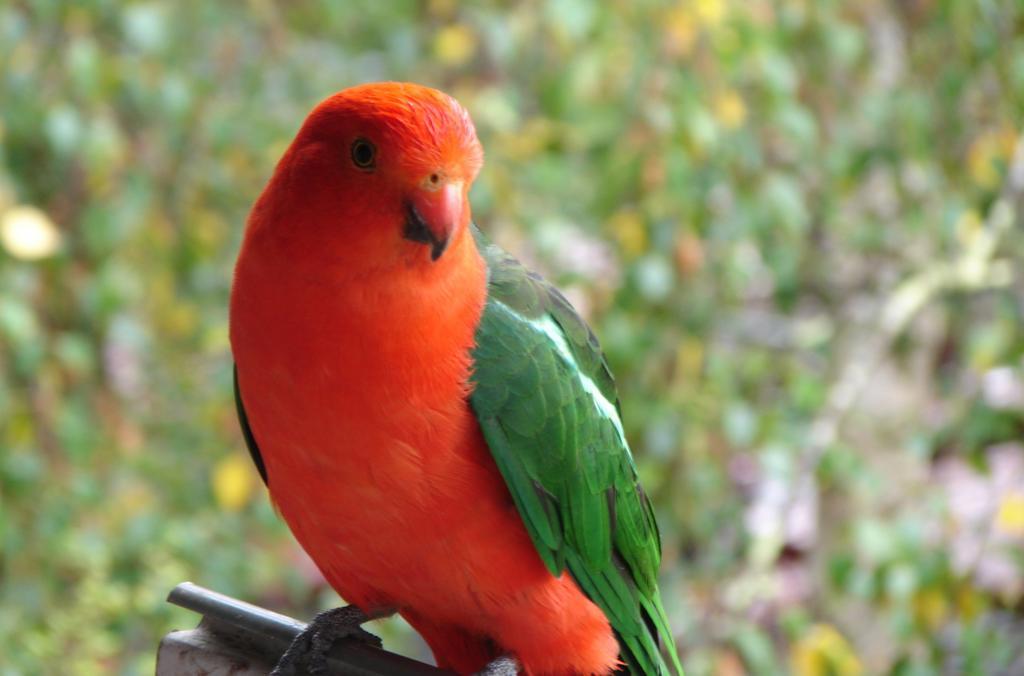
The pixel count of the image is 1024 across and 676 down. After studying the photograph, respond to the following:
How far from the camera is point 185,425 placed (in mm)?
2455

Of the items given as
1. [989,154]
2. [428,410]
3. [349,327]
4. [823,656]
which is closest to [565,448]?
[428,410]

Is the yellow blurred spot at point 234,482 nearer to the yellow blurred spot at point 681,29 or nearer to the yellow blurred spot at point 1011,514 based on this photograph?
the yellow blurred spot at point 681,29

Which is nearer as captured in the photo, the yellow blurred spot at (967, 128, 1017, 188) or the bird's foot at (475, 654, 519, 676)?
the bird's foot at (475, 654, 519, 676)

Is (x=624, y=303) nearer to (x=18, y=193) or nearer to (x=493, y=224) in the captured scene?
(x=493, y=224)

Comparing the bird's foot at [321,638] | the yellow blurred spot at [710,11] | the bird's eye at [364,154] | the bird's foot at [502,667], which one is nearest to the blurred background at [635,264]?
the yellow blurred spot at [710,11]

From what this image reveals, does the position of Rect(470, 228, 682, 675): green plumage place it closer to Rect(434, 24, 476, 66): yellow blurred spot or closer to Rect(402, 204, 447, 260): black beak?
Rect(402, 204, 447, 260): black beak

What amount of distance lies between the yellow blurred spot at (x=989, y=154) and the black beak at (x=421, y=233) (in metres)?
1.38

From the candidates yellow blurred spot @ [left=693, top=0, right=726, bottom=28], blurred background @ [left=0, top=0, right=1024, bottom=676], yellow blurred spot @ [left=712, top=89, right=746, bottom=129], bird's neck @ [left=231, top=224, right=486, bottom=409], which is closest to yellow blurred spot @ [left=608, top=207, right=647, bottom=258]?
blurred background @ [left=0, top=0, right=1024, bottom=676]

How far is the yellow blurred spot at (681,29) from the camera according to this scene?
6.86ft

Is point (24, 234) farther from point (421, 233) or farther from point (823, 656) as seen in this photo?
point (823, 656)

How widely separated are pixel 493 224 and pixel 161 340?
2.31 ft

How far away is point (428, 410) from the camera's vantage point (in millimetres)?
1113

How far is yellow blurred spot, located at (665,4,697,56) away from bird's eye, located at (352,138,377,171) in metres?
1.18

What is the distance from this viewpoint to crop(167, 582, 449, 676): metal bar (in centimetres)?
110
